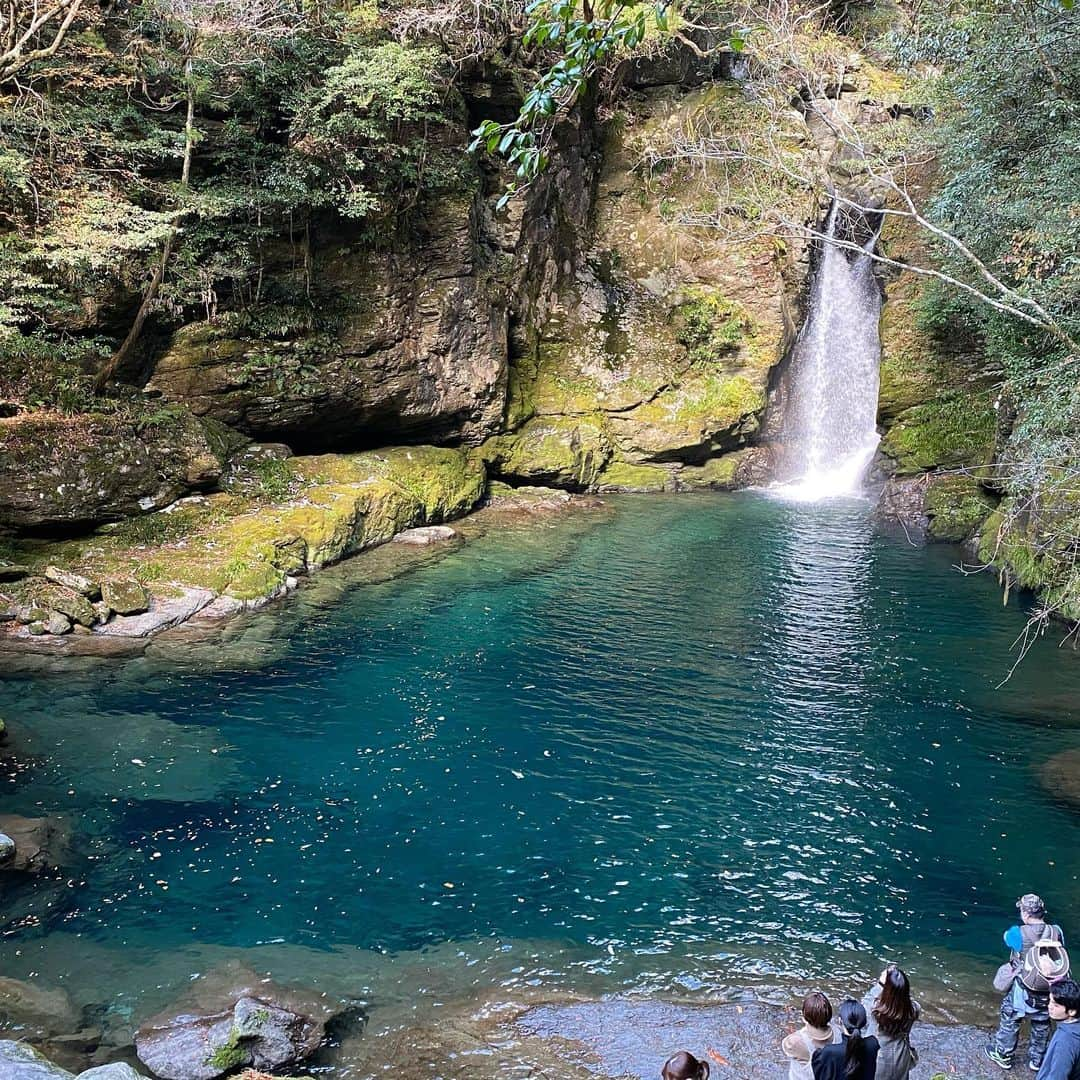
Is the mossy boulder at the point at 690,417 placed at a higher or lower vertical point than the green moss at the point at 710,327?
lower

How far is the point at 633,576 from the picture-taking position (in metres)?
19.9

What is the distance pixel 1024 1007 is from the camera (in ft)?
21.6

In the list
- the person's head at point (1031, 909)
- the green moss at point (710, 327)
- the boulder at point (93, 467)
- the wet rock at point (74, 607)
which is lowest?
the wet rock at point (74, 607)

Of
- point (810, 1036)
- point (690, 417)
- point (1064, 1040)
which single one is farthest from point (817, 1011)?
point (690, 417)

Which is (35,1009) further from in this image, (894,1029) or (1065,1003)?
(1065,1003)

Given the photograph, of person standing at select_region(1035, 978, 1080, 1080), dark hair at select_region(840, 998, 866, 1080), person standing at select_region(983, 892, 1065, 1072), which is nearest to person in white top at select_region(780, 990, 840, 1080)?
dark hair at select_region(840, 998, 866, 1080)

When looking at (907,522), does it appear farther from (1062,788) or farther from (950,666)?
(1062,788)

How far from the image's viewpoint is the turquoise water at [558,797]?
8.27m

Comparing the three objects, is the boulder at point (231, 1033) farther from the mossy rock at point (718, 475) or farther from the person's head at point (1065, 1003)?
the mossy rock at point (718, 475)

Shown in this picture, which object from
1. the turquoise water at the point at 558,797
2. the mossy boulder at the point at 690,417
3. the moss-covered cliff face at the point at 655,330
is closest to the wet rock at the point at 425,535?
the turquoise water at the point at 558,797

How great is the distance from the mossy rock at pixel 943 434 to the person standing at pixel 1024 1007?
69.3 ft

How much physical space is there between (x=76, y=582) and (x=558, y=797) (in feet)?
34.5

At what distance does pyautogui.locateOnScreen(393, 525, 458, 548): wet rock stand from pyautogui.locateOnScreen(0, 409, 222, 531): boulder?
480 cm

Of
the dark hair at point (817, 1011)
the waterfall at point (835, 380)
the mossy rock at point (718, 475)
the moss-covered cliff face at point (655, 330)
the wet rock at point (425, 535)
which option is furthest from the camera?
the waterfall at point (835, 380)
